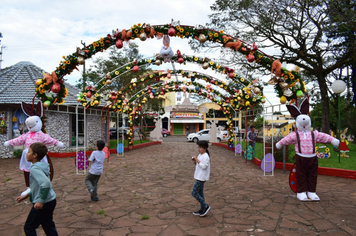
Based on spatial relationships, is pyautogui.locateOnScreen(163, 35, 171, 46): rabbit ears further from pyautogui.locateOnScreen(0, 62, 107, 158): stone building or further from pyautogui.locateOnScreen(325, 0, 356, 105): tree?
pyautogui.locateOnScreen(325, 0, 356, 105): tree

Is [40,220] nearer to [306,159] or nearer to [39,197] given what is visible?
[39,197]

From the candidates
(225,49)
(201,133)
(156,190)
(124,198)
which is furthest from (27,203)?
(201,133)

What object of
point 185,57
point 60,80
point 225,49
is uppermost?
point 185,57

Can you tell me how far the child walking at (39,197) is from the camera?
2.92 metres

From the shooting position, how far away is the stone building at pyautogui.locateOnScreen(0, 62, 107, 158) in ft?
39.5

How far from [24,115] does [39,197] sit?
10.8 meters

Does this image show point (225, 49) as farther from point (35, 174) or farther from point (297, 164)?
point (35, 174)

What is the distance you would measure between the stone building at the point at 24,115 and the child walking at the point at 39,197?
716 centimetres

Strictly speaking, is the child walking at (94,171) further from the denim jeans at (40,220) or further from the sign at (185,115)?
the sign at (185,115)

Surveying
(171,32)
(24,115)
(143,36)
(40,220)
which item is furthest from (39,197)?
(24,115)

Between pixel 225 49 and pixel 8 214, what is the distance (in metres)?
5.85

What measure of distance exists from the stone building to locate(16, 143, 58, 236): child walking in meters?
7.16

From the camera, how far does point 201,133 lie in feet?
80.4


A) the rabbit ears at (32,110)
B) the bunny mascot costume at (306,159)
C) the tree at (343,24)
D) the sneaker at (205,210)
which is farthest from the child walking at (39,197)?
the tree at (343,24)
